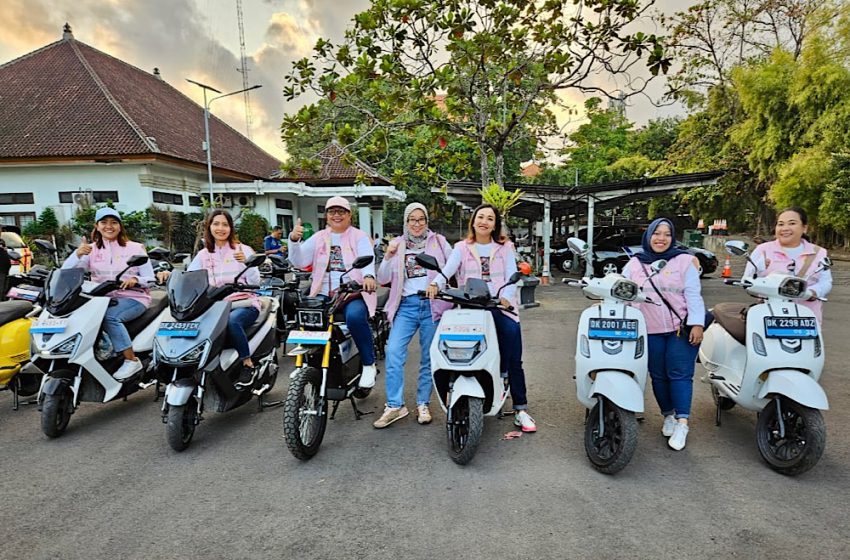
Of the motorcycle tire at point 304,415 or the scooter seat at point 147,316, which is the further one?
the scooter seat at point 147,316

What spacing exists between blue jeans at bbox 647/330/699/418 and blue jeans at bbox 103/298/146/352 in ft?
12.1

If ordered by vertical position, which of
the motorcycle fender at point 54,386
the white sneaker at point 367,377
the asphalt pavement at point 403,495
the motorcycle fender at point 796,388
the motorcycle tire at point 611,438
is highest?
the motorcycle fender at point 796,388

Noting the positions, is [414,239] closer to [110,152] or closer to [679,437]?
[679,437]

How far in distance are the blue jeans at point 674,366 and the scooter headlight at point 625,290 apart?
1.50ft

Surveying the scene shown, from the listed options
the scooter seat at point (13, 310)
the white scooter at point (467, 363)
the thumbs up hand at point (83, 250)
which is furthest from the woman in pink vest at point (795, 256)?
the scooter seat at point (13, 310)

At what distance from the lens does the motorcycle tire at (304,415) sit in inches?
120

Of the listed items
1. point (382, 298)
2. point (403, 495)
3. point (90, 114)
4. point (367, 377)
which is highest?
point (90, 114)

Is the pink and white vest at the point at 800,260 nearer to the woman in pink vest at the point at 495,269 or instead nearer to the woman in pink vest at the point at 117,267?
the woman in pink vest at the point at 495,269

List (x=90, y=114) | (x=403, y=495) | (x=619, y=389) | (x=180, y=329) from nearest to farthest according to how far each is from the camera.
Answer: (x=403, y=495), (x=619, y=389), (x=180, y=329), (x=90, y=114)

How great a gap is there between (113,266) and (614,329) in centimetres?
379

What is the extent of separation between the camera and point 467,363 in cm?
316

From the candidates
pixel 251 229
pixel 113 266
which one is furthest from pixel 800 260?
pixel 251 229

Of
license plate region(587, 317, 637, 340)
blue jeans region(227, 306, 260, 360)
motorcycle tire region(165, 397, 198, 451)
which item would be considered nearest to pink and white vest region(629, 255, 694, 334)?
license plate region(587, 317, 637, 340)

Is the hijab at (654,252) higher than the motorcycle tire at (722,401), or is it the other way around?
the hijab at (654,252)
